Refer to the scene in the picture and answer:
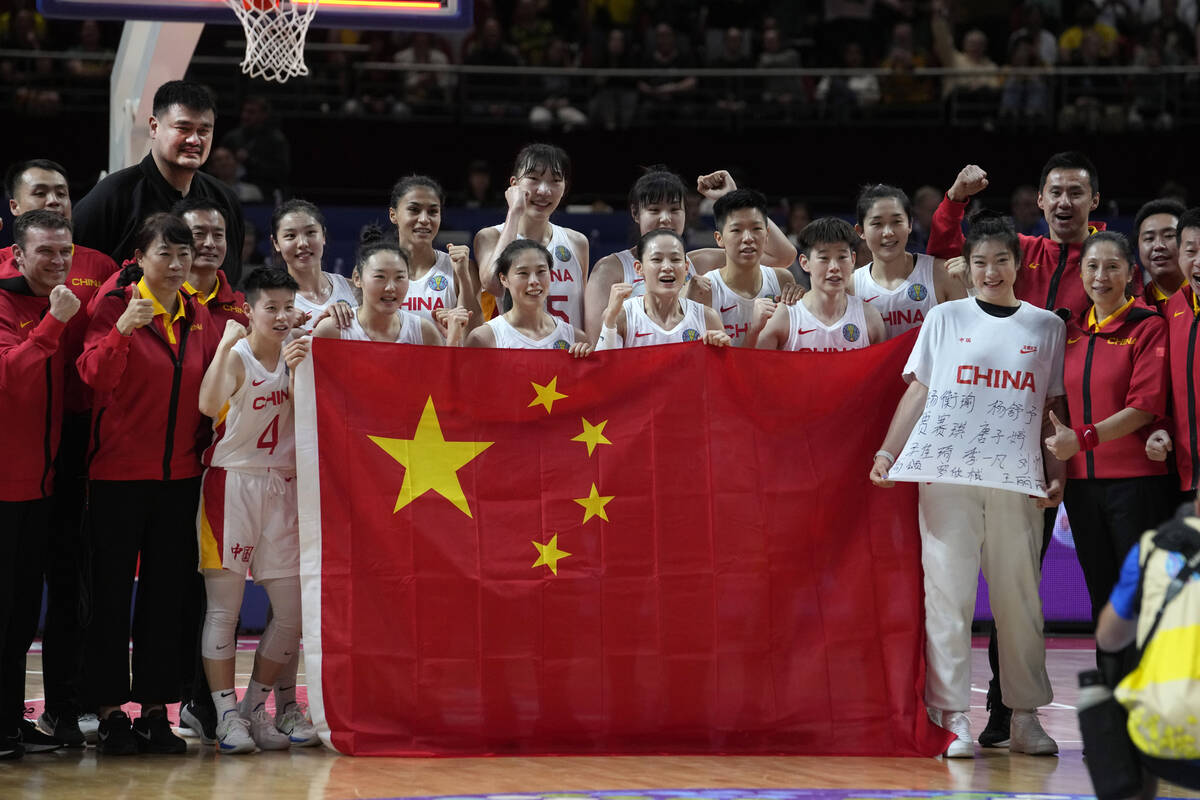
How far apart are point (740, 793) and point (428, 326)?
2.73m

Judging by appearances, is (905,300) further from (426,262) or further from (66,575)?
(66,575)

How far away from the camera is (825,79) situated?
1614cm

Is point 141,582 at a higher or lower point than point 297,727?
higher

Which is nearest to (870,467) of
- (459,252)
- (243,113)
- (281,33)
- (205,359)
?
(459,252)

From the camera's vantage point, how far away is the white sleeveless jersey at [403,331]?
687cm

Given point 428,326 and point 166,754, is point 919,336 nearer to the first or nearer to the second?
point 428,326

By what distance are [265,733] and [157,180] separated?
280cm

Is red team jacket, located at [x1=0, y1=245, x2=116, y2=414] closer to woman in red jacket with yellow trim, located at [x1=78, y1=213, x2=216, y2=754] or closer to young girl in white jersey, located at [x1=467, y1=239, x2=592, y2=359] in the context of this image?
woman in red jacket with yellow trim, located at [x1=78, y1=213, x2=216, y2=754]

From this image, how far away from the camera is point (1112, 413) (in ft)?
21.3

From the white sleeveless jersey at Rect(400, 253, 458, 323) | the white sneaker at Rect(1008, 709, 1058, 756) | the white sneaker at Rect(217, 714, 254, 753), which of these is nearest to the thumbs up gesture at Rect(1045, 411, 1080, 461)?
the white sneaker at Rect(1008, 709, 1058, 756)

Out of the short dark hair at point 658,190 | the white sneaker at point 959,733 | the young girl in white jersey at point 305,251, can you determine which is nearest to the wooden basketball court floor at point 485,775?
the white sneaker at point 959,733

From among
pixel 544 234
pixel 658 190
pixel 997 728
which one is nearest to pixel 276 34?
pixel 544 234

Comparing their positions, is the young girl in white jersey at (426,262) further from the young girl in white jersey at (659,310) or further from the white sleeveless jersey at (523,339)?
the young girl in white jersey at (659,310)

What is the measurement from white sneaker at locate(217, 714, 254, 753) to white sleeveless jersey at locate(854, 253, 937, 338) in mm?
3581
